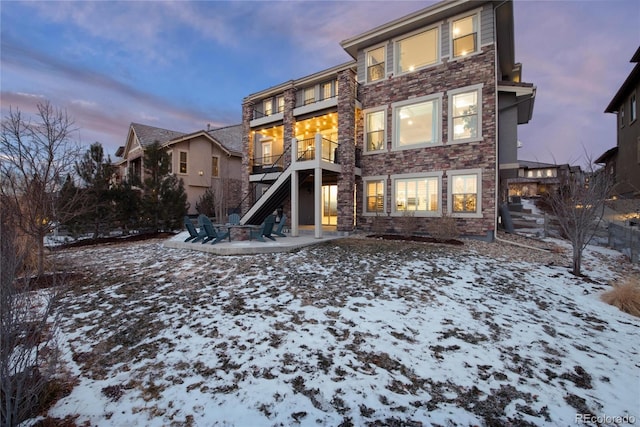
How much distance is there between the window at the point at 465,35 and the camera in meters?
10.7

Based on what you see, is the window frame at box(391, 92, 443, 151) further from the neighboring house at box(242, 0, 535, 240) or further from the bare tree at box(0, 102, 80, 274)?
the bare tree at box(0, 102, 80, 274)

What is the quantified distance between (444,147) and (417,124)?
170cm

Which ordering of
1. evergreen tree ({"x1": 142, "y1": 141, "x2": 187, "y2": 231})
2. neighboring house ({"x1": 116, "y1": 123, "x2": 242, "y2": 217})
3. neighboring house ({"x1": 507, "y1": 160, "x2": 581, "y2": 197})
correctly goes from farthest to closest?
neighboring house ({"x1": 507, "y1": 160, "x2": 581, "y2": 197}) → neighboring house ({"x1": 116, "y1": 123, "x2": 242, "y2": 217}) → evergreen tree ({"x1": 142, "y1": 141, "x2": 187, "y2": 231})

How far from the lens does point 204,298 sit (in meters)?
4.80

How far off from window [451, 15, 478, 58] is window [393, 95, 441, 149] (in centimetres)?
193

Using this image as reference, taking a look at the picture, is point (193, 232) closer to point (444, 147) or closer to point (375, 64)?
point (444, 147)

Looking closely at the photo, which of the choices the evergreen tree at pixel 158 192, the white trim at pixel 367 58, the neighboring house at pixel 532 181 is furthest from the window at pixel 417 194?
the neighboring house at pixel 532 181

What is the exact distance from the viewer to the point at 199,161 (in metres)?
21.4

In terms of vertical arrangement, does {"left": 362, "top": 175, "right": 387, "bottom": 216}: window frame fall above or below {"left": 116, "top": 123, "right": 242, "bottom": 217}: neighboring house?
below

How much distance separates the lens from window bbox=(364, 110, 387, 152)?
42.1 feet

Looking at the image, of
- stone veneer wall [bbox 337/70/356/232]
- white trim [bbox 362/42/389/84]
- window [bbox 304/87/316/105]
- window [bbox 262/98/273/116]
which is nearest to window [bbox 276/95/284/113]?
window [bbox 262/98/273/116]

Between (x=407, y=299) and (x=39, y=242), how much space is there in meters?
8.30

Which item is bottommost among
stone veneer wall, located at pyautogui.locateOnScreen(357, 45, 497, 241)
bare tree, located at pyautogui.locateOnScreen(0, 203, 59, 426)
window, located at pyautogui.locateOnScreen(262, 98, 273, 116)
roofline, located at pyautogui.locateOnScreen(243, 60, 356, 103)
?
bare tree, located at pyautogui.locateOnScreen(0, 203, 59, 426)

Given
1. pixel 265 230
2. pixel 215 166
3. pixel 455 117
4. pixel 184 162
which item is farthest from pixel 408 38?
pixel 184 162
